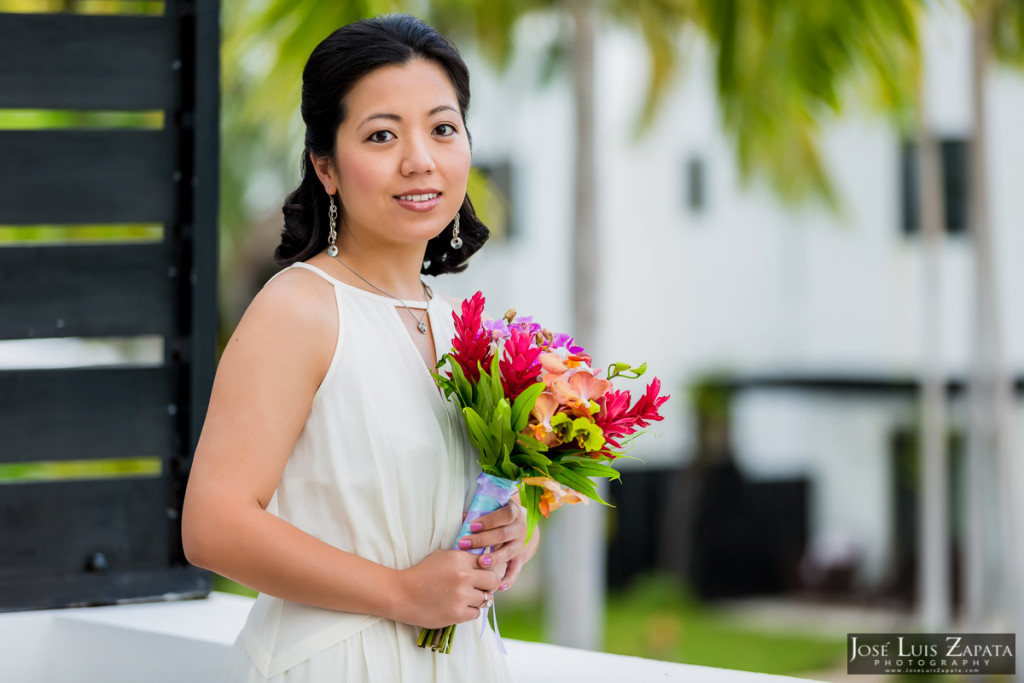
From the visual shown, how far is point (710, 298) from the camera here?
15531 millimetres

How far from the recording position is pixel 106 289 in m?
2.82

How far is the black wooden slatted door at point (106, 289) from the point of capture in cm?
274

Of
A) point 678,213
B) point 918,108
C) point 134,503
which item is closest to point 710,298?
point 678,213

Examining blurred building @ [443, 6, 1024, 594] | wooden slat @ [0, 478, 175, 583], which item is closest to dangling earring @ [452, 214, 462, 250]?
wooden slat @ [0, 478, 175, 583]

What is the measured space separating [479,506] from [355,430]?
225 mm

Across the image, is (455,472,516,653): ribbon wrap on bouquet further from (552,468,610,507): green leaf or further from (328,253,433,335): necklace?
(328,253,433,335): necklace

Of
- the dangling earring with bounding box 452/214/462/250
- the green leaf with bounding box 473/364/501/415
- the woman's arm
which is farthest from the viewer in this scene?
the dangling earring with bounding box 452/214/462/250

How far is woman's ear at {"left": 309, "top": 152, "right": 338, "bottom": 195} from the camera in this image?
1.81m

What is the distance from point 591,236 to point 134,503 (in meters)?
5.75

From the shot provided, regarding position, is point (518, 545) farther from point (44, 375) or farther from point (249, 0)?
point (249, 0)

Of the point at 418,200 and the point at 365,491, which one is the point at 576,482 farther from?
the point at 418,200

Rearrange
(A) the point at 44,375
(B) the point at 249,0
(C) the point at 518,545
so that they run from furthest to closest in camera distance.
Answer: (B) the point at 249,0 < (A) the point at 44,375 < (C) the point at 518,545

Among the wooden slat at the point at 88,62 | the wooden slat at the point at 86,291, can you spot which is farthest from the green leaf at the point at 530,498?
the wooden slat at the point at 88,62

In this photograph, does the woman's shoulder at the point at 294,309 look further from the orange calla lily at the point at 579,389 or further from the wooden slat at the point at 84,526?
the wooden slat at the point at 84,526
